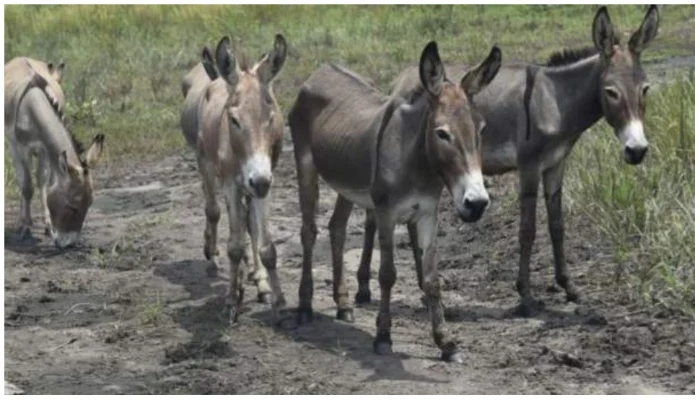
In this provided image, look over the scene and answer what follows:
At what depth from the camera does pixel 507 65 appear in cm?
1043

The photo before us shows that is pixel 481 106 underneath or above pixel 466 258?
above

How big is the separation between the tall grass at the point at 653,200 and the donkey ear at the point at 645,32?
1049 mm

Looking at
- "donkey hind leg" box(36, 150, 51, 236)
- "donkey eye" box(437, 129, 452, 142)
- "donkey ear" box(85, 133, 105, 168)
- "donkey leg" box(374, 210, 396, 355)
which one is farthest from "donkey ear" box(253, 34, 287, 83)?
"donkey hind leg" box(36, 150, 51, 236)

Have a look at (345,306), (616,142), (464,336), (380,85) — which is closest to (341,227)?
(345,306)

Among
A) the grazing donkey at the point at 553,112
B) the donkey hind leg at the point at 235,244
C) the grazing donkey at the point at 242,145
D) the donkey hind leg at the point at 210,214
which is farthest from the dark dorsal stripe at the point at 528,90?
the donkey hind leg at the point at 210,214

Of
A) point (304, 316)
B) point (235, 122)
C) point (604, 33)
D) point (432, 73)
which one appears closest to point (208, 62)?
point (235, 122)

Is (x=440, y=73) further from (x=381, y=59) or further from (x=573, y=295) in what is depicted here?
(x=381, y=59)

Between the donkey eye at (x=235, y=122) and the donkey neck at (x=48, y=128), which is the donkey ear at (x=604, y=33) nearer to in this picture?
the donkey eye at (x=235, y=122)

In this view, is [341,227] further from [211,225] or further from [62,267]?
[62,267]

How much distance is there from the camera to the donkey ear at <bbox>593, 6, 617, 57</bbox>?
9.68 meters

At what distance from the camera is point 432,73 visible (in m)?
8.40

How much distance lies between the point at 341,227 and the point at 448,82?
1.73 m

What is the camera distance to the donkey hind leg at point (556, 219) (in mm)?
10070

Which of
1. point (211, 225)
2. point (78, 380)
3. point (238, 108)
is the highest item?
point (238, 108)
